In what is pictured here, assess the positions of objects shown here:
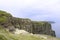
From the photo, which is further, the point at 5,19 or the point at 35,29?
the point at 35,29

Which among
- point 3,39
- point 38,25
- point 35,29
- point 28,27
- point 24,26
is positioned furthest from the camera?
point 38,25

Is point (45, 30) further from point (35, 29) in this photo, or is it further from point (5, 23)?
point (5, 23)

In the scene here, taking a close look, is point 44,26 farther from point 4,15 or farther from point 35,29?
point 4,15

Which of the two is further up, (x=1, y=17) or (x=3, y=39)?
(x=1, y=17)

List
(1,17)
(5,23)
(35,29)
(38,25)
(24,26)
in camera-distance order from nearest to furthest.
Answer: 1. (5,23)
2. (1,17)
3. (24,26)
4. (35,29)
5. (38,25)

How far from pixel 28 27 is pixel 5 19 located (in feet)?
89.2

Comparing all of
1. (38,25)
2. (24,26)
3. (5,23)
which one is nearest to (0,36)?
(5,23)

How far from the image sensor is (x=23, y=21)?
2842 inches

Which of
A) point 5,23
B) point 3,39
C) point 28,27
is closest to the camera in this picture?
point 3,39

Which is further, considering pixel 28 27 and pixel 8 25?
pixel 28 27

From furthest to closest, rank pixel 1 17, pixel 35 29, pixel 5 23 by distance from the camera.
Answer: pixel 35 29 < pixel 1 17 < pixel 5 23

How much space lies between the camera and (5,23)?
47.2m

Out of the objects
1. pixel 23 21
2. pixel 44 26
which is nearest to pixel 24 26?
pixel 23 21

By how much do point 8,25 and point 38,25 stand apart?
55670 mm
